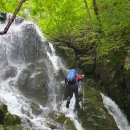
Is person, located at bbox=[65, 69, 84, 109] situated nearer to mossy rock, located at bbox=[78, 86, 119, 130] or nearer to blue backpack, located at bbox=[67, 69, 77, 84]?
blue backpack, located at bbox=[67, 69, 77, 84]

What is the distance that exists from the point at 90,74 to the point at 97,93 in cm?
249

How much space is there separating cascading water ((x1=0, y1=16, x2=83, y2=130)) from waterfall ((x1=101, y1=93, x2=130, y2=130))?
221cm

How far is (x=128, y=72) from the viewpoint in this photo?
13750 mm

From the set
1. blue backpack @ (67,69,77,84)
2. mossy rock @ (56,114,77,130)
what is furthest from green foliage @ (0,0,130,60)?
mossy rock @ (56,114,77,130)

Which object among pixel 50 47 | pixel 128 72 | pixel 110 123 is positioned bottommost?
pixel 110 123

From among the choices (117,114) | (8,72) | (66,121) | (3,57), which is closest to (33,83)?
(8,72)

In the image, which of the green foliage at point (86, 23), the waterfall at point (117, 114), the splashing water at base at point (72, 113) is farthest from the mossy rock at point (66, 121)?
the green foliage at point (86, 23)

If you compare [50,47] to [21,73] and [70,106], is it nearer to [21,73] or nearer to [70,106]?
[21,73]

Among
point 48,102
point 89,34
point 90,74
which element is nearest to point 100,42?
point 89,34

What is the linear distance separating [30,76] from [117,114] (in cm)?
439

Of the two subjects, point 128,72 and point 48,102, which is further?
point 128,72

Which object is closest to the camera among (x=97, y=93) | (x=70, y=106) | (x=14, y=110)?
(x=14, y=110)

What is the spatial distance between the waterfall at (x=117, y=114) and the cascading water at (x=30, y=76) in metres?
2.21

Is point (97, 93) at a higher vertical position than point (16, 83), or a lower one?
lower
